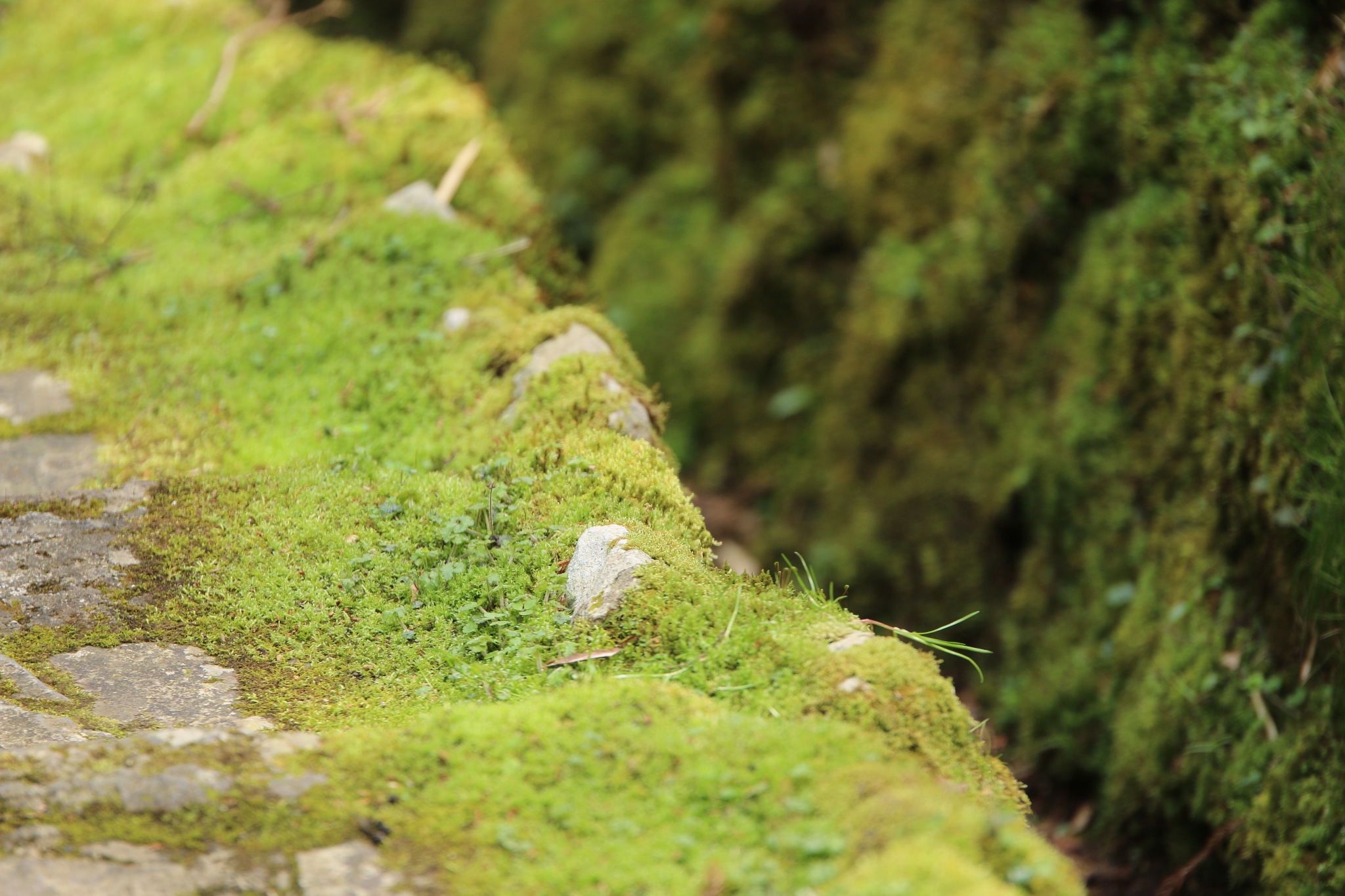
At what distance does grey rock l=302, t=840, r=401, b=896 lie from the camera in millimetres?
2244

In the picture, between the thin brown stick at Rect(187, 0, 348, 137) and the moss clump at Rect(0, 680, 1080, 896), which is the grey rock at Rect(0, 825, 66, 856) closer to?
the moss clump at Rect(0, 680, 1080, 896)

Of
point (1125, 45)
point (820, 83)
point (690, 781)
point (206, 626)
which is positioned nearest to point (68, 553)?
point (206, 626)

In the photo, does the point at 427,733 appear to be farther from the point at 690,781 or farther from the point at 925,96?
the point at 925,96

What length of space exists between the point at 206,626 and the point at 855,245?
5.71 m

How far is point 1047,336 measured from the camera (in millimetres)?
6375

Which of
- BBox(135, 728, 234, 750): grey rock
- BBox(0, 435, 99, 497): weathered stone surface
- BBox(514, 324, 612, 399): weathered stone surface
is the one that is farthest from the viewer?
BBox(514, 324, 612, 399): weathered stone surface

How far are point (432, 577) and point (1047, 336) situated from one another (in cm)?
429

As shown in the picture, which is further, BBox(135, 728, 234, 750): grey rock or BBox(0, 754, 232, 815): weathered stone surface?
BBox(135, 728, 234, 750): grey rock

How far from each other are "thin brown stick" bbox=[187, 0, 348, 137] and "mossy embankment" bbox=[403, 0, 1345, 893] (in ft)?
10.3

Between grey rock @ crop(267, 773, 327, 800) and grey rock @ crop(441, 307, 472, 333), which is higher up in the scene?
grey rock @ crop(441, 307, 472, 333)

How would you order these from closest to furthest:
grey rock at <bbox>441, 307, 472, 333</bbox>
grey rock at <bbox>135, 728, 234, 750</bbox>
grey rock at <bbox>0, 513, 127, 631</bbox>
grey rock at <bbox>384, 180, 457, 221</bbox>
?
grey rock at <bbox>135, 728, 234, 750</bbox>
grey rock at <bbox>0, 513, 127, 631</bbox>
grey rock at <bbox>441, 307, 472, 333</bbox>
grey rock at <bbox>384, 180, 457, 221</bbox>

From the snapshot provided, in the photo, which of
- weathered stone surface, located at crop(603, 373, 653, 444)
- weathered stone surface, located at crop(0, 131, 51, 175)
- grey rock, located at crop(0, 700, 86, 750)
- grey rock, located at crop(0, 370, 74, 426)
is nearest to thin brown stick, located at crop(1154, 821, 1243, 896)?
weathered stone surface, located at crop(603, 373, 653, 444)

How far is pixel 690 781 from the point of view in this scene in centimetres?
247

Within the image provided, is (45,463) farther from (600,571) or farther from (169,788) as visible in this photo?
(600,571)
